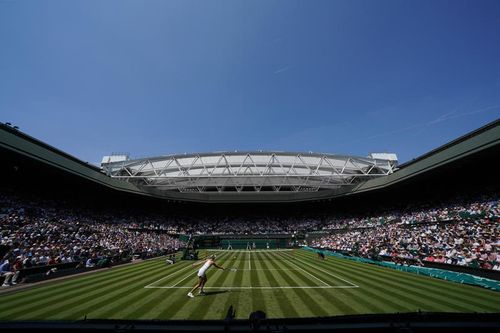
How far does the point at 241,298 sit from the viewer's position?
32.8ft

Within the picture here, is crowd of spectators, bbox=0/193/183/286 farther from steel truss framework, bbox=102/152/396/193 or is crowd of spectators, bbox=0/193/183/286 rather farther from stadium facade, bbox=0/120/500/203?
steel truss framework, bbox=102/152/396/193

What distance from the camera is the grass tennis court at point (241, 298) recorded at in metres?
8.25

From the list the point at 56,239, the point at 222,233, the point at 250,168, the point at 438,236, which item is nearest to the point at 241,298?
the point at 56,239

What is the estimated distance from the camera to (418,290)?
11539 millimetres

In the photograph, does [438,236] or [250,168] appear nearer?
[438,236]

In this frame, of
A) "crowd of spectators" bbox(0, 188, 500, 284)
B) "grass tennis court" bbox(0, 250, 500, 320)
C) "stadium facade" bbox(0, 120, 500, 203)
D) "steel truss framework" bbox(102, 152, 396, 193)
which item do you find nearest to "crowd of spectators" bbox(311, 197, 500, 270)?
"crowd of spectators" bbox(0, 188, 500, 284)

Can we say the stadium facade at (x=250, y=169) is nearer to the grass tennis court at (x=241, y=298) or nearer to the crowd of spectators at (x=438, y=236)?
the crowd of spectators at (x=438, y=236)

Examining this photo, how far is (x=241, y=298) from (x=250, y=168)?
25977 millimetres

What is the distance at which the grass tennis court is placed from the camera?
8250 millimetres

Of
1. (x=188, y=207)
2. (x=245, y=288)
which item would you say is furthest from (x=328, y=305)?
(x=188, y=207)

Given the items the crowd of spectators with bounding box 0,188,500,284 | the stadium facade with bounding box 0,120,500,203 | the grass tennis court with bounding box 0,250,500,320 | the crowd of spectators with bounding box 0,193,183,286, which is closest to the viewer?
the grass tennis court with bounding box 0,250,500,320

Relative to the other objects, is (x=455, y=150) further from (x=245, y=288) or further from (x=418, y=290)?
(x=245, y=288)

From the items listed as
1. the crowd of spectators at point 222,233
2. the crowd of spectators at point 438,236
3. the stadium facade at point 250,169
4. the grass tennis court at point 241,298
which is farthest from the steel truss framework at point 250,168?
the grass tennis court at point 241,298

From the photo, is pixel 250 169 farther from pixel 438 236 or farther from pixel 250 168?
pixel 438 236
